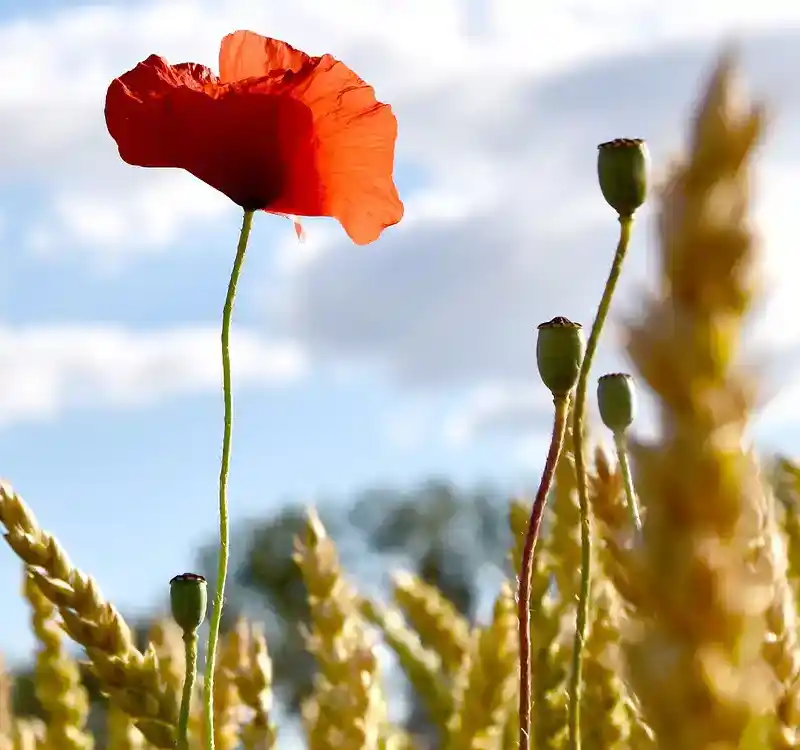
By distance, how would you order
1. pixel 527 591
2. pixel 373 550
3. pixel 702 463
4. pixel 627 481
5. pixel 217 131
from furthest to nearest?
1. pixel 373 550
2. pixel 217 131
3. pixel 627 481
4. pixel 527 591
5. pixel 702 463

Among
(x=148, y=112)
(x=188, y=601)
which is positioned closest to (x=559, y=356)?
(x=188, y=601)

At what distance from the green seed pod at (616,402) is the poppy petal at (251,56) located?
0.87ft

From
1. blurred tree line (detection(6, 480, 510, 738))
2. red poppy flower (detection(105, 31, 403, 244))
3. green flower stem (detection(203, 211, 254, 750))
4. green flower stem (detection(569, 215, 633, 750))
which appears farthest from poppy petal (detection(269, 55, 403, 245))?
blurred tree line (detection(6, 480, 510, 738))

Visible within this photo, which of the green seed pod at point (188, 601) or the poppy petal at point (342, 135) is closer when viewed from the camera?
the green seed pod at point (188, 601)

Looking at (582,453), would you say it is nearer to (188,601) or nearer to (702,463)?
(188,601)

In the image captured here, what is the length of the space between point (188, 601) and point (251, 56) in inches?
14.3

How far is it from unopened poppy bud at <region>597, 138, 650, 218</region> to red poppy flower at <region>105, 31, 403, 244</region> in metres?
0.20

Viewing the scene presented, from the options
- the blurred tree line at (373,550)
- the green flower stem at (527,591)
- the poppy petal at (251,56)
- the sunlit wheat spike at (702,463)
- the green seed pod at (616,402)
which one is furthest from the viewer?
the blurred tree line at (373,550)

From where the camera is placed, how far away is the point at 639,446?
19 centimetres

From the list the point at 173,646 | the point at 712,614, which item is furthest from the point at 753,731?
the point at 173,646

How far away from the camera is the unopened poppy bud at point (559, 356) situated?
0.51 metres

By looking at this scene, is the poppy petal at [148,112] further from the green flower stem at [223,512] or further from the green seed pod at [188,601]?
the green seed pod at [188,601]

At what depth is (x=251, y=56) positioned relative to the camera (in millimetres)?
773

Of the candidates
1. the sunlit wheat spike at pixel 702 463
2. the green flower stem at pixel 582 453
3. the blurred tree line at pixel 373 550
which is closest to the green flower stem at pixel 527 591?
the green flower stem at pixel 582 453
